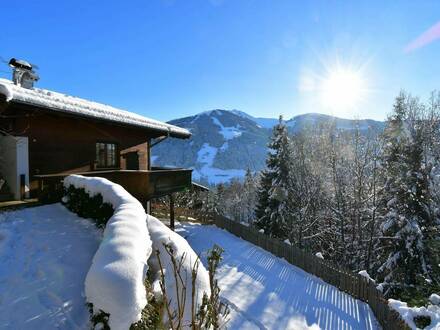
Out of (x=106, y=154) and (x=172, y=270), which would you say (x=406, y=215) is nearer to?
(x=106, y=154)

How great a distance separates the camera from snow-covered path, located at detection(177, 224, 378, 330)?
765 centimetres

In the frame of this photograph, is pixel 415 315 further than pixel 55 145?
No

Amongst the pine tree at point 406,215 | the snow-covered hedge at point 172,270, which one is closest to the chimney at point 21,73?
the snow-covered hedge at point 172,270

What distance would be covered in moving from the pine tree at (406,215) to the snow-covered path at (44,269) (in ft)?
52.2

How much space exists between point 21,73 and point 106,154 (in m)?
4.66

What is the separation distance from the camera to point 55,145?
11.0m

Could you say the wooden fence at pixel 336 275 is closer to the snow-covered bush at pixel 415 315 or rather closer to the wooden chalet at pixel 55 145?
the snow-covered bush at pixel 415 315

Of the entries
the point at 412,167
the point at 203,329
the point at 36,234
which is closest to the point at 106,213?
the point at 36,234

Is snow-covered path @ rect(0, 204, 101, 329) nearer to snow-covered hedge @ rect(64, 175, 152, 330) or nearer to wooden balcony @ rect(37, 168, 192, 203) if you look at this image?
snow-covered hedge @ rect(64, 175, 152, 330)

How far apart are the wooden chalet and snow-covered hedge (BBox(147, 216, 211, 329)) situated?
6011mm

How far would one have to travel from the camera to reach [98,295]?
2.63 meters

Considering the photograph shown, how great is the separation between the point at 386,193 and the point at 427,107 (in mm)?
5817

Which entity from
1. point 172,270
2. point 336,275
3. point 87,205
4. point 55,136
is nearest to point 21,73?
point 55,136

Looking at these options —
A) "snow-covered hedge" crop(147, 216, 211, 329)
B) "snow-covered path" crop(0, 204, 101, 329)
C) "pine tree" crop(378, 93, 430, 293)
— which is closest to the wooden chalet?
"snow-covered path" crop(0, 204, 101, 329)
